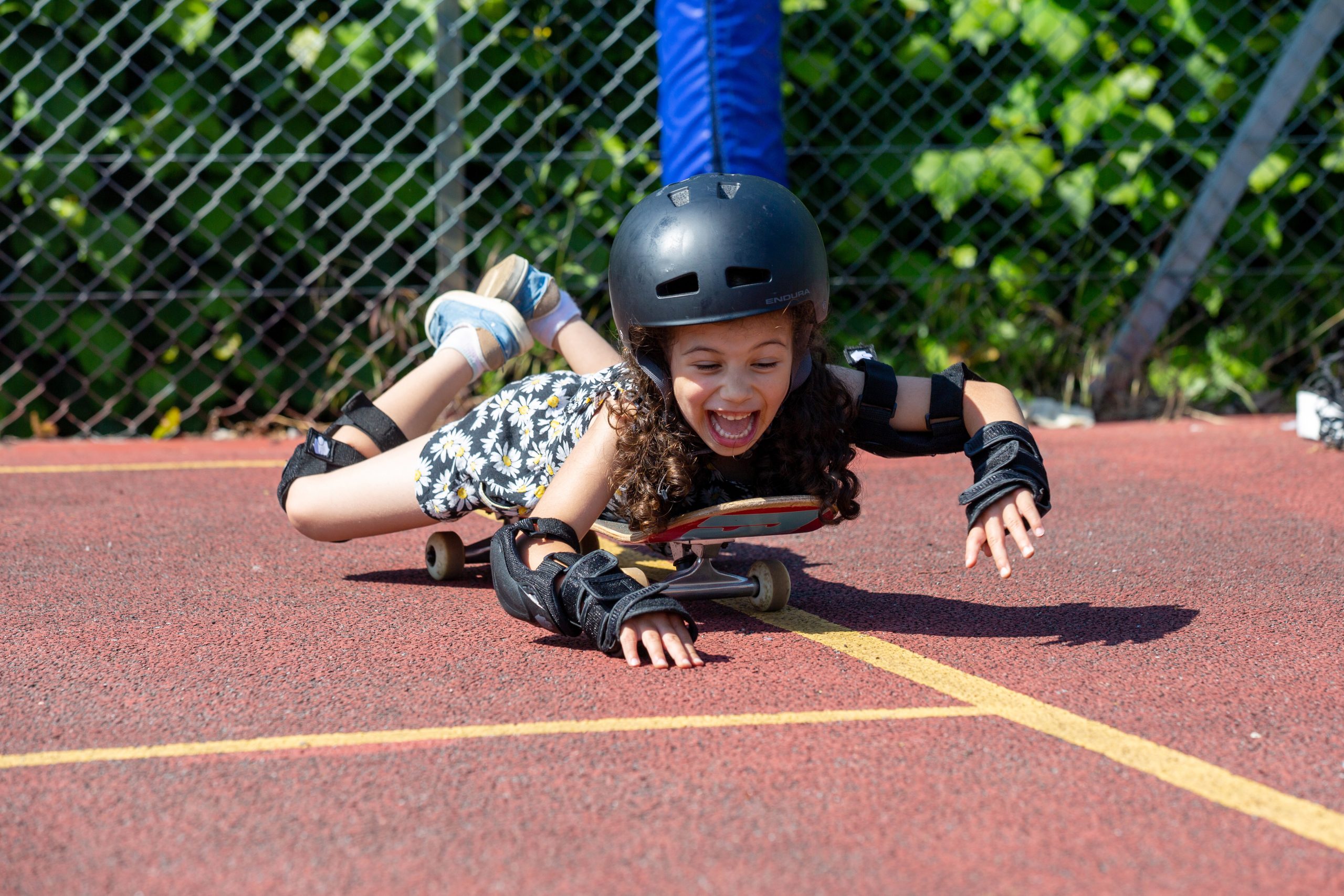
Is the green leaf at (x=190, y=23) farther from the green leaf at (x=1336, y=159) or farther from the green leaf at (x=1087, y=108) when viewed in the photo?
the green leaf at (x=1336, y=159)

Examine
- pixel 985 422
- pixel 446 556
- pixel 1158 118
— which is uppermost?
pixel 1158 118

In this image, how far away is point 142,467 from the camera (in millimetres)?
5383

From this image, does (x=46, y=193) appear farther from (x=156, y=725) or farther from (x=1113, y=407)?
(x=1113, y=407)

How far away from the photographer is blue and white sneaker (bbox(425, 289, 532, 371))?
13.3 ft

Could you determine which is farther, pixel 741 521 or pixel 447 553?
pixel 447 553

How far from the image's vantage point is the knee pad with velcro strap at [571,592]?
9.21ft

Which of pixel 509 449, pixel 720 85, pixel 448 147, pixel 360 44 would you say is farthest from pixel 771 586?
pixel 360 44

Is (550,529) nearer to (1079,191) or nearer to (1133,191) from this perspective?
(1079,191)

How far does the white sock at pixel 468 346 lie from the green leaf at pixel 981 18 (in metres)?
3.24

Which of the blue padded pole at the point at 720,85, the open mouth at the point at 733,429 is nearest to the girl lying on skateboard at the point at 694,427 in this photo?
Result: the open mouth at the point at 733,429

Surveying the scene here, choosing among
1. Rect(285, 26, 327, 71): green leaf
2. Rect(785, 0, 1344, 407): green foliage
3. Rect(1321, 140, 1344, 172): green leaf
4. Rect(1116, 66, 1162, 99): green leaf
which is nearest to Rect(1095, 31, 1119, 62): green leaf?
Rect(785, 0, 1344, 407): green foliage

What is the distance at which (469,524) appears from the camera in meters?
→ 4.45

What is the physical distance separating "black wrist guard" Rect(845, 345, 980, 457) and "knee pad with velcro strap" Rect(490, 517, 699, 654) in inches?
25.9

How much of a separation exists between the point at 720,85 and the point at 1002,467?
9.44 feet
